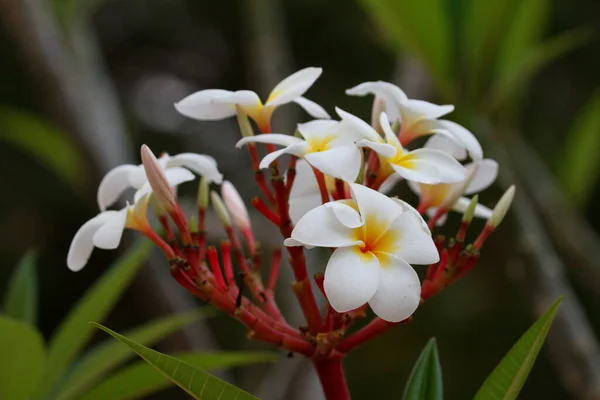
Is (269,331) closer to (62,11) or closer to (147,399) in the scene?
(62,11)

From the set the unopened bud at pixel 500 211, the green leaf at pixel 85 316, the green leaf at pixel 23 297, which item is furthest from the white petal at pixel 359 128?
the green leaf at pixel 23 297

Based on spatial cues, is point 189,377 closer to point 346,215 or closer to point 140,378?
point 346,215

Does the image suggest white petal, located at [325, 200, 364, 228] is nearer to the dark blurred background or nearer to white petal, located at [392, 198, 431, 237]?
white petal, located at [392, 198, 431, 237]

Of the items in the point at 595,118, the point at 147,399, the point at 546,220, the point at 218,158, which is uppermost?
the point at 595,118

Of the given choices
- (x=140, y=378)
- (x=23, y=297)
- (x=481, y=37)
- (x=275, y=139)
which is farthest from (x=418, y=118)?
(x=481, y=37)

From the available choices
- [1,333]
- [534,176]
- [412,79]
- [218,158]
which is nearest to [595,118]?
[534,176]

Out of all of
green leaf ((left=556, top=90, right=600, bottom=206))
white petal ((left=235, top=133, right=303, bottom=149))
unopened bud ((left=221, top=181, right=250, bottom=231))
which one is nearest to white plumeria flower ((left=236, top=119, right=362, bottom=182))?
white petal ((left=235, top=133, right=303, bottom=149))
